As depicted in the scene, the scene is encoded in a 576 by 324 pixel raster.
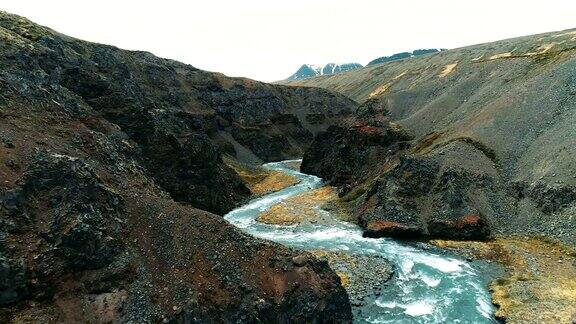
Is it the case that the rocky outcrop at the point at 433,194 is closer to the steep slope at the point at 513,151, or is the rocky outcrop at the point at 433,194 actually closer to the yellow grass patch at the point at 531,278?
the steep slope at the point at 513,151

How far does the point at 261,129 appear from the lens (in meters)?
150

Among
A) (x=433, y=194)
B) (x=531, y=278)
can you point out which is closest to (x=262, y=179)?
(x=433, y=194)

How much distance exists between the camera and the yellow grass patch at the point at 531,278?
3734 centimetres

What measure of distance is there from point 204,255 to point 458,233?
35498mm

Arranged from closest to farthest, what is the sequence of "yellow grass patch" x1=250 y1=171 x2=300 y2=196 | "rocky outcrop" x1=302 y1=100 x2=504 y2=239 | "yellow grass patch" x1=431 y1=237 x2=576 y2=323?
"yellow grass patch" x1=431 y1=237 x2=576 y2=323 < "rocky outcrop" x1=302 y1=100 x2=504 y2=239 < "yellow grass patch" x1=250 y1=171 x2=300 y2=196

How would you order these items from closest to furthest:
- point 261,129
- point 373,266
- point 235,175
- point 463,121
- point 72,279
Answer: point 72,279, point 373,266, point 463,121, point 235,175, point 261,129

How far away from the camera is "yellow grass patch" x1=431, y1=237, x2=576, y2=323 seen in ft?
123

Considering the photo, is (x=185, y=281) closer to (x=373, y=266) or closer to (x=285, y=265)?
(x=285, y=265)

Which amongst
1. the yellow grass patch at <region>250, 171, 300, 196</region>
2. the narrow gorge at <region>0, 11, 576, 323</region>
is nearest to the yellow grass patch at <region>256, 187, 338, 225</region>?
the narrow gorge at <region>0, 11, 576, 323</region>

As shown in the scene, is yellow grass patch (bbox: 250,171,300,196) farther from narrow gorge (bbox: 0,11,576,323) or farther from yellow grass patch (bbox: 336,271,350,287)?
yellow grass patch (bbox: 336,271,350,287)

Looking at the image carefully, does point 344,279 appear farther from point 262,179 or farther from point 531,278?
point 262,179

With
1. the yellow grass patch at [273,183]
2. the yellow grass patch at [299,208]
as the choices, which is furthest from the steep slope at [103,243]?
the yellow grass patch at [273,183]

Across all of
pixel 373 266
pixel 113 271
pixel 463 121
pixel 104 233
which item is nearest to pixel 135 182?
pixel 104 233

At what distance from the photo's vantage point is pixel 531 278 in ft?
144
